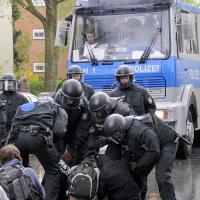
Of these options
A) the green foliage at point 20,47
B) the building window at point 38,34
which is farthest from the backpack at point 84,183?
the building window at point 38,34

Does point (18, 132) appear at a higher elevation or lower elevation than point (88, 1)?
lower

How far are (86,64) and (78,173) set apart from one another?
6328mm

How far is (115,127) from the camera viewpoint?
725cm

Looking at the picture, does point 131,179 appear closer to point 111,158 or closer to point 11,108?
point 111,158

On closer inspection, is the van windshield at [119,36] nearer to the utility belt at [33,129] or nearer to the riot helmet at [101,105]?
the riot helmet at [101,105]

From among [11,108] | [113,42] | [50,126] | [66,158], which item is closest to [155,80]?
[113,42]

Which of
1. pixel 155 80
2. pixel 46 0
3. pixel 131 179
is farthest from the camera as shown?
pixel 46 0

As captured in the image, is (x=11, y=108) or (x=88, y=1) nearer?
(x=11, y=108)

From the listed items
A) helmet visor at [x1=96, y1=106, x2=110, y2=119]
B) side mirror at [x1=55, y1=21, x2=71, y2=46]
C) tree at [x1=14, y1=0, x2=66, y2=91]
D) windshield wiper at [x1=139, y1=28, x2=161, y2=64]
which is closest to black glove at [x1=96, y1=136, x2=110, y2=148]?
helmet visor at [x1=96, y1=106, x2=110, y2=119]

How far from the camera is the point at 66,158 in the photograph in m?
8.83

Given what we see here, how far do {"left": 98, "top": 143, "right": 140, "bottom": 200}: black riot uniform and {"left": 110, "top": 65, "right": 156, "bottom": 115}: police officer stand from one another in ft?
8.31

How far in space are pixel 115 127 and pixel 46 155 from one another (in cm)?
112

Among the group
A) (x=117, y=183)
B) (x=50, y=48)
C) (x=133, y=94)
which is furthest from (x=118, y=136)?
(x=50, y=48)

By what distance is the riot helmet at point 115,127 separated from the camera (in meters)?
7.26
